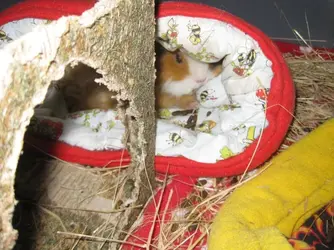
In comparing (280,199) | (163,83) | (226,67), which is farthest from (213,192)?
(163,83)

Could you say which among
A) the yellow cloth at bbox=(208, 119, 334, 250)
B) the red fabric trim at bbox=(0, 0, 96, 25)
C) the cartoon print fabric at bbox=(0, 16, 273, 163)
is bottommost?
the yellow cloth at bbox=(208, 119, 334, 250)

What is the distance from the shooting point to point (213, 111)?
1562 millimetres

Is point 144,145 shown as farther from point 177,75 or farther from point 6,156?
point 177,75

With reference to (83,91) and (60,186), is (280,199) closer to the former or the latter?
(60,186)

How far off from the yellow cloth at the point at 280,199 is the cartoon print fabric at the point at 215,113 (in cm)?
15

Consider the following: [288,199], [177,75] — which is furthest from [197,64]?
[288,199]

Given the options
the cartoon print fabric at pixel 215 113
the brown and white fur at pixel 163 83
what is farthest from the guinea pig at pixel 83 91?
the cartoon print fabric at pixel 215 113

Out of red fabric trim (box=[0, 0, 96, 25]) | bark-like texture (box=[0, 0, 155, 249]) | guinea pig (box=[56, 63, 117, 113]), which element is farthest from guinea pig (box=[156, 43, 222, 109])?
bark-like texture (box=[0, 0, 155, 249])

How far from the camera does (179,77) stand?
1.92 metres

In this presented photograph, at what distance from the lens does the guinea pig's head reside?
177 cm

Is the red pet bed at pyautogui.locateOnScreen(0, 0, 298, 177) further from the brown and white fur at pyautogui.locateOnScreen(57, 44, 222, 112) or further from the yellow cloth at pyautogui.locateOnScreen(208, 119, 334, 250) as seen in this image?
the brown and white fur at pyautogui.locateOnScreen(57, 44, 222, 112)

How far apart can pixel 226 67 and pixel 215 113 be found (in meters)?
0.21

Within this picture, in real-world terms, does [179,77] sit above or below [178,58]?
below

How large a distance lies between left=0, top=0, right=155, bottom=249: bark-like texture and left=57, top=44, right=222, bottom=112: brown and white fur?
651 mm
